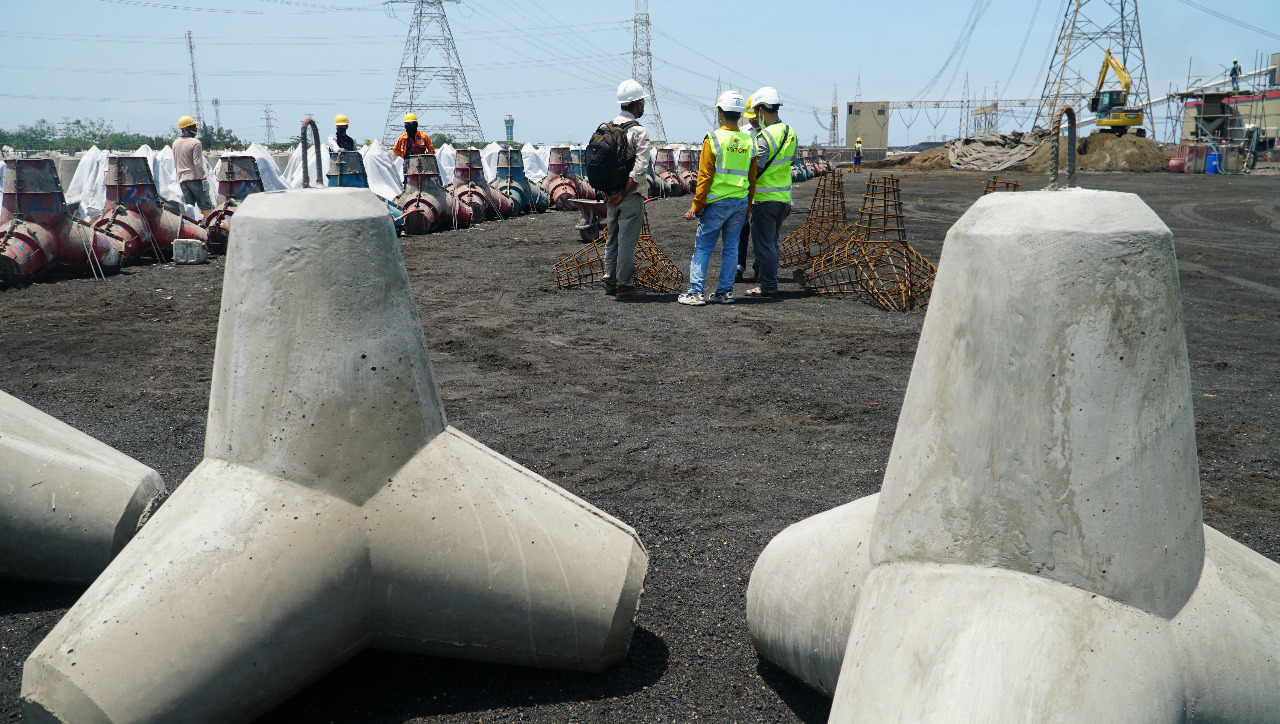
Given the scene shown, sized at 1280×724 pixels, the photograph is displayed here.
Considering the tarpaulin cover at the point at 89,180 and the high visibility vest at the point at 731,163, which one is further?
the tarpaulin cover at the point at 89,180

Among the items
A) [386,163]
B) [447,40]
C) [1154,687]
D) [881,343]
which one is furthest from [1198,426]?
[447,40]

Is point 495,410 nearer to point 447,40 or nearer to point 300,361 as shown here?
point 300,361

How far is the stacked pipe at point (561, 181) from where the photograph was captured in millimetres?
20469

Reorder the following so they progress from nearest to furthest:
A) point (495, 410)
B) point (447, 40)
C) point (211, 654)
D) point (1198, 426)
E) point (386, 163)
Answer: point (211, 654)
point (1198, 426)
point (495, 410)
point (386, 163)
point (447, 40)

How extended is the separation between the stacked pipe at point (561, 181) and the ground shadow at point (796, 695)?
57.3 ft

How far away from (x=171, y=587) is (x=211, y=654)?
217 mm

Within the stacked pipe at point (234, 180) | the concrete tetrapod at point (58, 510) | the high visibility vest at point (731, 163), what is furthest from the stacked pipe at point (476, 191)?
the concrete tetrapod at point (58, 510)

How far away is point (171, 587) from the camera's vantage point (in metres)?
2.32

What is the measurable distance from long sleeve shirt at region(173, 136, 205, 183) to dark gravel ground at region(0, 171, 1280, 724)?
3245 millimetres

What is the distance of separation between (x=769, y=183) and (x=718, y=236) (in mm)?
872

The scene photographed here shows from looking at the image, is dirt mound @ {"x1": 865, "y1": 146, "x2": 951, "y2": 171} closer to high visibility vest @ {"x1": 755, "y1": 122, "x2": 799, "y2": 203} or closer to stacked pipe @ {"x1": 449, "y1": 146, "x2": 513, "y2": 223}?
stacked pipe @ {"x1": 449, "y1": 146, "x2": 513, "y2": 223}

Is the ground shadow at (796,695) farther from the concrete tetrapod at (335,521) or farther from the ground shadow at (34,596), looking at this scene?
the ground shadow at (34,596)

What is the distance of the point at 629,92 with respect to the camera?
28.8 ft

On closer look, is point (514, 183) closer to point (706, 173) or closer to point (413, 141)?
point (413, 141)
